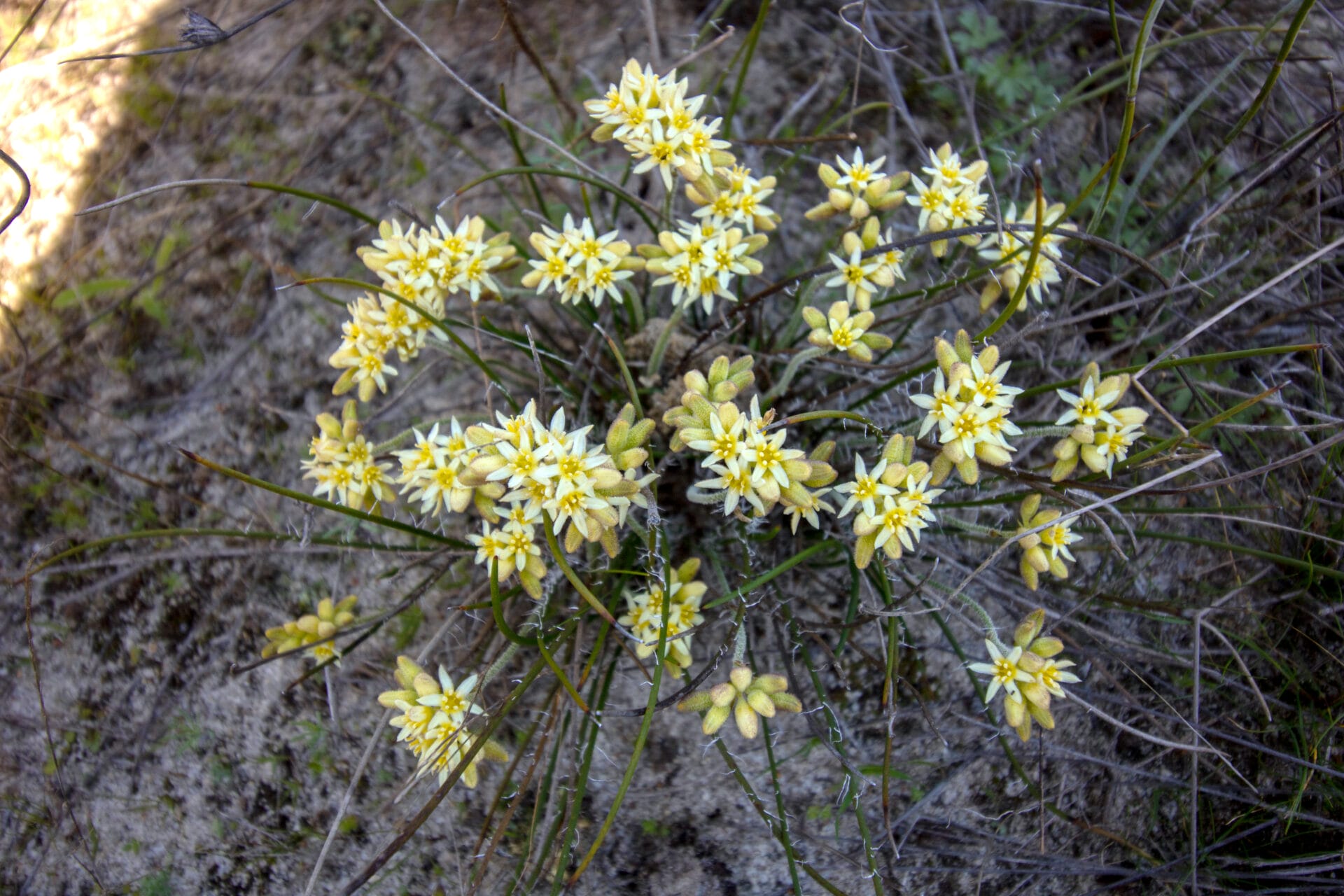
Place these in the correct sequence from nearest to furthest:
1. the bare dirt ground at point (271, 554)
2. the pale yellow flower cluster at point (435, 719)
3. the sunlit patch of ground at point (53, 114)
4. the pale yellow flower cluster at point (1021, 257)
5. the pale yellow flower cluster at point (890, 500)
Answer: the pale yellow flower cluster at point (890, 500)
the pale yellow flower cluster at point (435, 719)
the pale yellow flower cluster at point (1021, 257)
the bare dirt ground at point (271, 554)
the sunlit patch of ground at point (53, 114)

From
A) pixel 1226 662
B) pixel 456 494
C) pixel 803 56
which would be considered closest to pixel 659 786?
pixel 456 494

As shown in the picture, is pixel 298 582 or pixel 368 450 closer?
pixel 368 450

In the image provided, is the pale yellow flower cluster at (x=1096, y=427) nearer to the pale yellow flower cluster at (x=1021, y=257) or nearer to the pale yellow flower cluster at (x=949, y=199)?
the pale yellow flower cluster at (x=1021, y=257)

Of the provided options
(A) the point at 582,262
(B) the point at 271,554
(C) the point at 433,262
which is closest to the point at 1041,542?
(A) the point at 582,262

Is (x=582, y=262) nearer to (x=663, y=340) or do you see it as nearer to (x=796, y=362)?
(x=663, y=340)

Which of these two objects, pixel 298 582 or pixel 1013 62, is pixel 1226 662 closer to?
pixel 1013 62

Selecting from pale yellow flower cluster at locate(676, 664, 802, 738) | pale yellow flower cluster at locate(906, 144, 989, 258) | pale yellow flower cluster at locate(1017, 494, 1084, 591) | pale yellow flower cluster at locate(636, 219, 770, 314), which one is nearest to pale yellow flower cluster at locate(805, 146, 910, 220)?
pale yellow flower cluster at locate(906, 144, 989, 258)

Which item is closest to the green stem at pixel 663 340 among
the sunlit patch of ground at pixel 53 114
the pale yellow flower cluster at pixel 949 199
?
the pale yellow flower cluster at pixel 949 199
